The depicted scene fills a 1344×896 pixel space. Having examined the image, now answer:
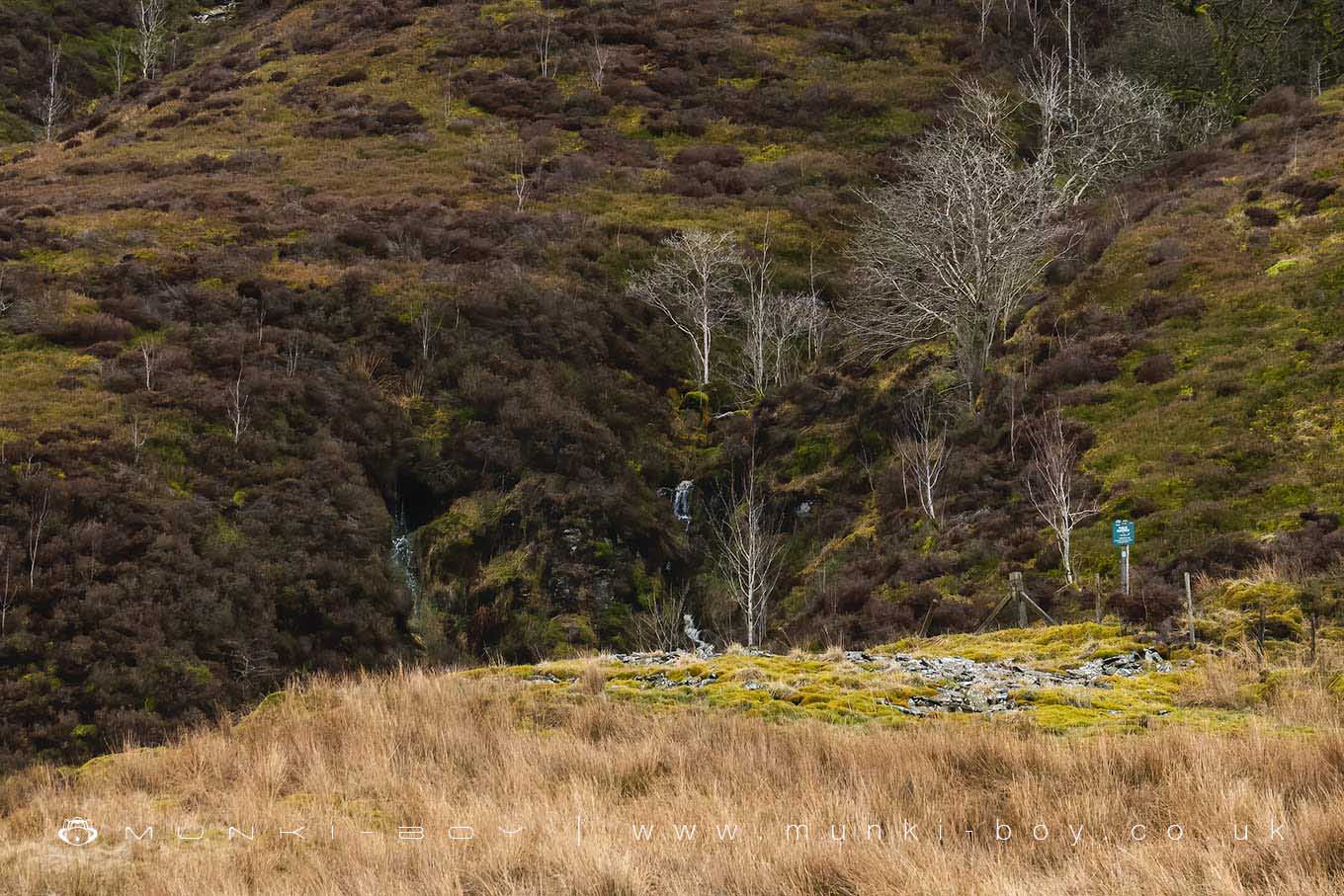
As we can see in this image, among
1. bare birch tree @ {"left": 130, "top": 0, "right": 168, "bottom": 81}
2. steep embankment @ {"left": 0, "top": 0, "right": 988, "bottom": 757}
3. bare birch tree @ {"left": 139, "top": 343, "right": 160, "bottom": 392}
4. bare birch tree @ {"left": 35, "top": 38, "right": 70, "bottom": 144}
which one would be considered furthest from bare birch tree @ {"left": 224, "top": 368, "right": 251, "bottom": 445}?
bare birch tree @ {"left": 130, "top": 0, "right": 168, "bottom": 81}

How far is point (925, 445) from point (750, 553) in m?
4.94

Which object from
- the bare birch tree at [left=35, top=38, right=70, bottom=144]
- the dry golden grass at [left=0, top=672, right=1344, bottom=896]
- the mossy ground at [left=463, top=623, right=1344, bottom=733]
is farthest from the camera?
the bare birch tree at [left=35, top=38, right=70, bottom=144]

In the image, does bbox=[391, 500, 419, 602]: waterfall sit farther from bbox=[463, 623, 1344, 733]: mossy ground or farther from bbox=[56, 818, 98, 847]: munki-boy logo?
bbox=[56, 818, 98, 847]: munki-boy logo

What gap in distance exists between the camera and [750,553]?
21656 millimetres

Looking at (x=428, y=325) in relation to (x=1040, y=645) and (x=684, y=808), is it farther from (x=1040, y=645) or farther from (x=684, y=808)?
(x=684, y=808)

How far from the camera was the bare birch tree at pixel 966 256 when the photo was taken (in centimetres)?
2569

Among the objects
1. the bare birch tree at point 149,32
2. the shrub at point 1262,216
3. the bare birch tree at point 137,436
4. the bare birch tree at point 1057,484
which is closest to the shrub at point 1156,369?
the bare birch tree at point 1057,484

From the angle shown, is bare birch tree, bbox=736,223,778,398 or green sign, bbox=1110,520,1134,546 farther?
bare birch tree, bbox=736,223,778,398

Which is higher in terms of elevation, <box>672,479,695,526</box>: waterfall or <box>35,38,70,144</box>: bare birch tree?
<box>35,38,70,144</box>: bare birch tree

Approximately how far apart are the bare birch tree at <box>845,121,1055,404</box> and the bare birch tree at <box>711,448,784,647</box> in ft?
20.2

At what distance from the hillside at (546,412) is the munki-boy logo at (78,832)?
26.7ft

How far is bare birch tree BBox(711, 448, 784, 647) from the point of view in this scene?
21922 millimetres

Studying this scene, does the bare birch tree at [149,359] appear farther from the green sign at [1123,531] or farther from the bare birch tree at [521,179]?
the green sign at [1123,531]

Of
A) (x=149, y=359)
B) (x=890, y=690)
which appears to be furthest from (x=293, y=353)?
(x=890, y=690)
